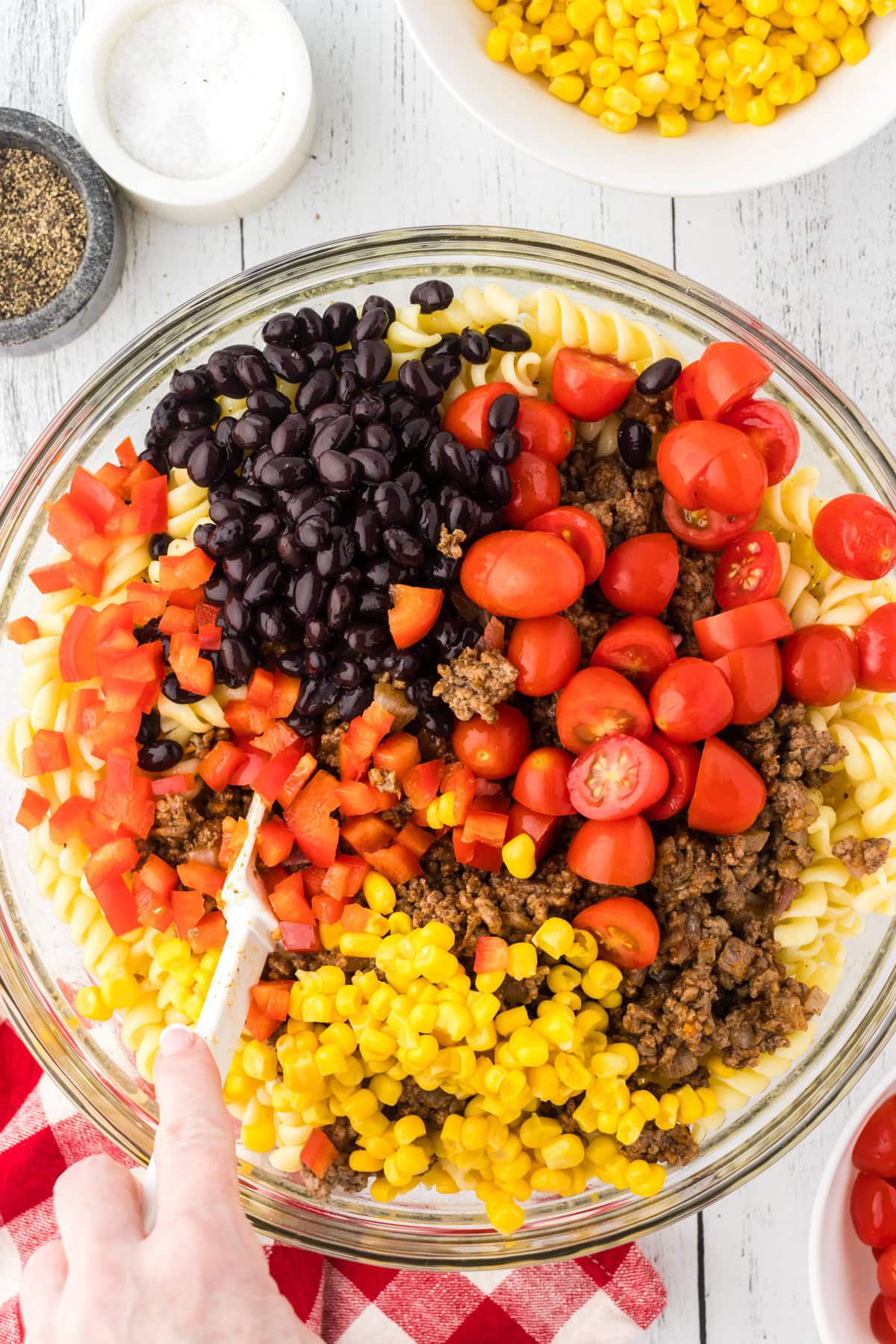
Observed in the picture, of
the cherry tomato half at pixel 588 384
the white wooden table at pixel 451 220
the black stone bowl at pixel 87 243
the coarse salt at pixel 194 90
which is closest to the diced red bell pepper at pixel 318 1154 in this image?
the white wooden table at pixel 451 220

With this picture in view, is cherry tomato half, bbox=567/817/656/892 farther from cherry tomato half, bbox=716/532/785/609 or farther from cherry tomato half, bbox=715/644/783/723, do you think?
cherry tomato half, bbox=716/532/785/609

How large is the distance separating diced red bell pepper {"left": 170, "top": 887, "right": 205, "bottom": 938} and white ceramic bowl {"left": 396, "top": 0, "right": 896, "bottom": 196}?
1932 mm

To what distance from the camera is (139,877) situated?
2602 millimetres

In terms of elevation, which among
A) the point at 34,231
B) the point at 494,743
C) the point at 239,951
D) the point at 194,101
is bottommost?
the point at 239,951

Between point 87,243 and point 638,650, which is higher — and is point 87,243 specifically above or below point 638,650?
above

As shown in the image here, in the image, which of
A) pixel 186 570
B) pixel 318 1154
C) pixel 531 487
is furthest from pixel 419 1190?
pixel 531 487

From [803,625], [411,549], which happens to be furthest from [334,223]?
[803,625]

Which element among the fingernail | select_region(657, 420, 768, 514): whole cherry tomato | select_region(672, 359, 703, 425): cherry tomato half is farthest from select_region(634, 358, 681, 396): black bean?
the fingernail

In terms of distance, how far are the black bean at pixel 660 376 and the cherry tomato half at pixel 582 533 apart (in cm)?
31

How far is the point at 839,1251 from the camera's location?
2.78m

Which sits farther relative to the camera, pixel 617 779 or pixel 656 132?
pixel 656 132

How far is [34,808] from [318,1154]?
990 millimetres

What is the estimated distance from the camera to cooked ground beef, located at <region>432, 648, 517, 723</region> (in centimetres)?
239

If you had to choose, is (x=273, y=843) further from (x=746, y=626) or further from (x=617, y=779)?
(x=746, y=626)
